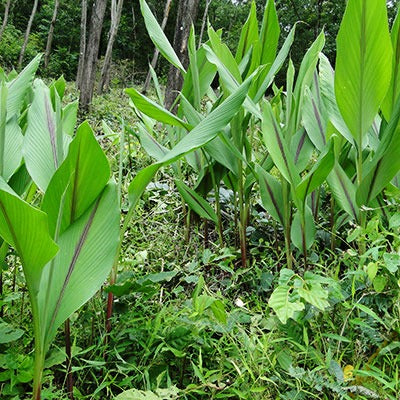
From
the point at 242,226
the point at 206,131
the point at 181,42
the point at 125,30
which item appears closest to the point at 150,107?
the point at 206,131

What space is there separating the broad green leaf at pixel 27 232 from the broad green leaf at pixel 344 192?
75cm

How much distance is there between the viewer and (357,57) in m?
0.97

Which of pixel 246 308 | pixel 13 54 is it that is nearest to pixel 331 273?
pixel 246 308

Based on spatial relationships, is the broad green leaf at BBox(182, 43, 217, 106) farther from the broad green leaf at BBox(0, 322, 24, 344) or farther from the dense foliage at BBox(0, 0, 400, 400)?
the broad green leaf at BBox(0, 322, 24, 344)

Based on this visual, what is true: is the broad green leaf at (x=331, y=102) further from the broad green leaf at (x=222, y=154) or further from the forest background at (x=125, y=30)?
the forest background at (x=125, y=30)

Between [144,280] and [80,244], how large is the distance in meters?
0.20

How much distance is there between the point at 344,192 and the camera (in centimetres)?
109

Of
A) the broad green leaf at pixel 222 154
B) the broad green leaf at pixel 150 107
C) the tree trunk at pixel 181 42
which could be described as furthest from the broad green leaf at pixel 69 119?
the tree trunk at pixel 181 42

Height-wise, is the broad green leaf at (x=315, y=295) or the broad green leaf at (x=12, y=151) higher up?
the broad green leaf at (x=12, y=151)

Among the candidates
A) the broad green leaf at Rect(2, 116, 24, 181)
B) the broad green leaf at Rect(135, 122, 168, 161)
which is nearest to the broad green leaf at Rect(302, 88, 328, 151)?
the broad green leaf at Rect(135, 122, 168, 161)

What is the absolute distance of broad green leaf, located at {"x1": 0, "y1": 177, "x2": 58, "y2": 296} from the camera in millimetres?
559

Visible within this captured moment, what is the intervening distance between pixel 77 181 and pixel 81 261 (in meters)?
0.13

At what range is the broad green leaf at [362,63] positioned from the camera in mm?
916

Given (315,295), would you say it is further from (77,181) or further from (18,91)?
(18,91)
